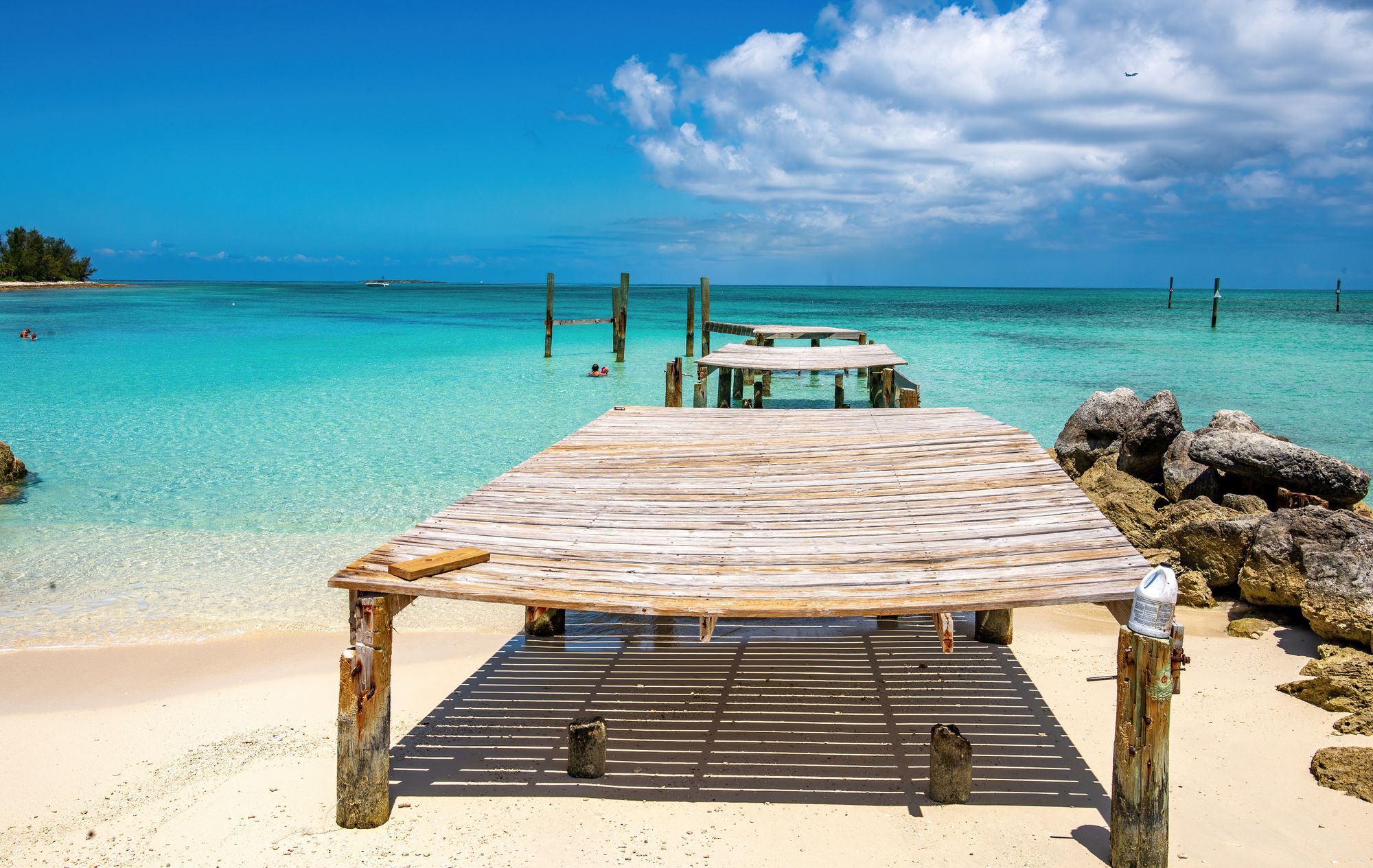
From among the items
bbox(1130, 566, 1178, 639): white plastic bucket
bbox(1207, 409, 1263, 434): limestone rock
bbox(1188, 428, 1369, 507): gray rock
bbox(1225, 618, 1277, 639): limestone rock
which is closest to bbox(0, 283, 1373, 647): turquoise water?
bbox(1130, 566, 1178, 639): white plastic bucket

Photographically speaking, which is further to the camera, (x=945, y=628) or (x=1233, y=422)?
(x=1233, y=422)

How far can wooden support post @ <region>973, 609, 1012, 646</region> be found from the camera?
280 inches

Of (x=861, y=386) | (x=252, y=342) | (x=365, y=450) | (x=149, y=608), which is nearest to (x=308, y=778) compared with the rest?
(x=149, y=608)

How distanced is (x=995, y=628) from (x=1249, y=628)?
191cm

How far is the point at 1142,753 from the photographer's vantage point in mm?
4016

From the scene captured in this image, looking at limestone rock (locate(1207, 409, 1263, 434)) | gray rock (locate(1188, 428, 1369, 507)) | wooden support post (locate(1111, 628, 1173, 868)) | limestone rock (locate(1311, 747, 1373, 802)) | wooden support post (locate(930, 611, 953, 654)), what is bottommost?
limestone rock (locate(1311, 747, 1373, 802))

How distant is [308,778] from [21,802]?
4.76 ft

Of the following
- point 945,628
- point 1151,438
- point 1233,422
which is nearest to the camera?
point 945,628

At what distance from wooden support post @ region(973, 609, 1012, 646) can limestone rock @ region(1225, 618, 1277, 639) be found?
1.72m

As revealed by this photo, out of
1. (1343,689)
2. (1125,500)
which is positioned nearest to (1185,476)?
(1125,500)

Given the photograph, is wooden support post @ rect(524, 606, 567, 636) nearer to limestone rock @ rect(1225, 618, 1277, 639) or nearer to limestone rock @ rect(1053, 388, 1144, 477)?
limestone rock @ rect(1225, 618, 1277, 639)

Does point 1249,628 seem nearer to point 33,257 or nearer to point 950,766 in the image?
point 950,766

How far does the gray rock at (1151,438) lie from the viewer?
10.8m

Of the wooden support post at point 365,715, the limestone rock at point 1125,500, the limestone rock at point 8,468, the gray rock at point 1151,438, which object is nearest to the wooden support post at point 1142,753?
the wooden support post at point 365,715
